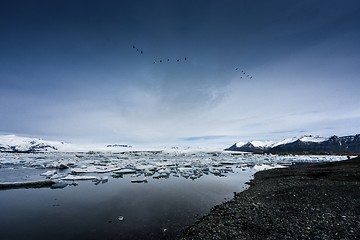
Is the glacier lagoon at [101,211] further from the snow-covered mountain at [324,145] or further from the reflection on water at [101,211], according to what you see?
the snow-covered mountain at [324,145]

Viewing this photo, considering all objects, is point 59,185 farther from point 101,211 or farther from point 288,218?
point 288,218

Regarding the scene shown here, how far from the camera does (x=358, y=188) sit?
43.3 feet

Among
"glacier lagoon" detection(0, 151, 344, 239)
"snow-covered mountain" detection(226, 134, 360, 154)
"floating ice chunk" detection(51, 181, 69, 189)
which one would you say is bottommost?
"glacier lagoon" detection(0, 151, 344, 239)

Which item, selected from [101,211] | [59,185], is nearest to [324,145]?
Result: [59,185]

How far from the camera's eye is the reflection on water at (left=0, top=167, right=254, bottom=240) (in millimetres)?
8625

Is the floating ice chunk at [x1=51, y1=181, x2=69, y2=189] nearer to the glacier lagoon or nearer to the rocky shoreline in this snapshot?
the glacier lagoon

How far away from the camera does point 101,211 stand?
11.5m

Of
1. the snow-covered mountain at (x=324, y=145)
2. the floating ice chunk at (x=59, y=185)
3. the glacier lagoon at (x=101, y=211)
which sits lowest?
the glacier lagoon at (x=101, y=211)

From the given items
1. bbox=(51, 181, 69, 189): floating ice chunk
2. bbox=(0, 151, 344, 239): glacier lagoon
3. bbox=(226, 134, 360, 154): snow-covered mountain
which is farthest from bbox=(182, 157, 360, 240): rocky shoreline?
bbox=(226, 134, 360, 154): snow-covered mountain

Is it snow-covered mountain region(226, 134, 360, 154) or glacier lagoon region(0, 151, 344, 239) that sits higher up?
snow-covered mountain region(226, 134, 360, 154)

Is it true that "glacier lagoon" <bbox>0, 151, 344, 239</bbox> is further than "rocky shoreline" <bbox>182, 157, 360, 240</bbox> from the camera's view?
Yes

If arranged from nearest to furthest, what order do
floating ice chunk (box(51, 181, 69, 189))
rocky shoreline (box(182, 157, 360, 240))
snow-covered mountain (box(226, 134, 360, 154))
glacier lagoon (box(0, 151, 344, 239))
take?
rocky shoreline (box(182, 157, 360, 240)) → glacier lagoon (box(0, 151, 344, 239)) → floating ice chunk (box(51, 181, 69, 189)) → snow-covered mountain (box(226, 134, 360, 154))

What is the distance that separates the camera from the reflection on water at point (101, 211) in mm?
8625

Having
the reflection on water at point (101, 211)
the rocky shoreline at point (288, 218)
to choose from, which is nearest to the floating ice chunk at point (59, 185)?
the reflection on water at point (101, 211)
